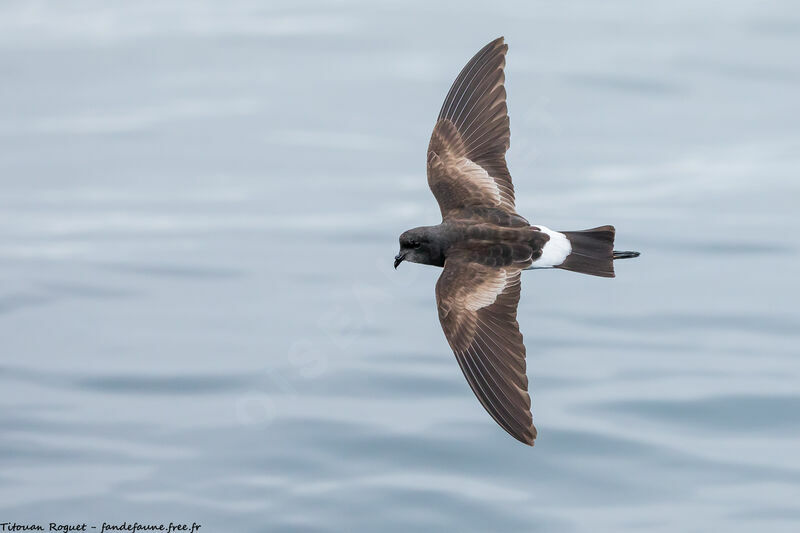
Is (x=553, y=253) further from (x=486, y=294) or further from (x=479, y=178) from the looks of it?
(x=479, y=178)

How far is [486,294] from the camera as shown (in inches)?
320

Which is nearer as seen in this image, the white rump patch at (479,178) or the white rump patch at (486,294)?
the white rump patch at (486,294)

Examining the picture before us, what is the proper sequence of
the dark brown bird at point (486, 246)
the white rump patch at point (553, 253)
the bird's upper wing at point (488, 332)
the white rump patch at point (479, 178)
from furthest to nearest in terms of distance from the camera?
the white rump patch at point (479, 178)
the white rump patch at point (553, 253)
the dark brown bird at point (486, 246)
the bird's upper wing at point (488, 332)

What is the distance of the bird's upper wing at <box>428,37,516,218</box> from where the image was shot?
29.4ft

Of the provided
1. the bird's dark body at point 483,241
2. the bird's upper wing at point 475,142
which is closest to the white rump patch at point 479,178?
the bird's upper wing at point 475,142

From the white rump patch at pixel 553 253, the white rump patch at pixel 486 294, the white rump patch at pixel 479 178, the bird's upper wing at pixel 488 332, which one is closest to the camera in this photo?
the bird's upper wing at pixel 488 332

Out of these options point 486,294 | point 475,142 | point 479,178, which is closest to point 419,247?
point 486,294

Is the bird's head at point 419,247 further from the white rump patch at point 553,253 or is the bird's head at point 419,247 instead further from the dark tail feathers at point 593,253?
the dark tail feathers at point 593,253

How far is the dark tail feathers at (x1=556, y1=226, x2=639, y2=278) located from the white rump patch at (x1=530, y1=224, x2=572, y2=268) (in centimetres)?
3

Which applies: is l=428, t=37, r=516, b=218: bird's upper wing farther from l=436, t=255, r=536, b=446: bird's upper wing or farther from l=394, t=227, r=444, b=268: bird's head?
l=436, t=255, r=536, b=446: bird's upper wing

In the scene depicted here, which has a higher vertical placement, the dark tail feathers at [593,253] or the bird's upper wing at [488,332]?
the dark tail feathers at [593,253]

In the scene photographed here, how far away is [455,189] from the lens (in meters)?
9.02

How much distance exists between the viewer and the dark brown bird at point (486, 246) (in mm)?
7789

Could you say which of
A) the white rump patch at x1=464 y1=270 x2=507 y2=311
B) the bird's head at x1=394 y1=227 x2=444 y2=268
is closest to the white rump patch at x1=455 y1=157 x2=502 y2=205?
the bird's head at x1=394 y1=227 x2=444 y2=268
